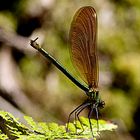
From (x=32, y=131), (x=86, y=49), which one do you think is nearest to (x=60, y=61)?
(x=86, y=49)

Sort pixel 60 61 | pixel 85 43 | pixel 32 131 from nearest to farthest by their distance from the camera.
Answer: pixel 32 131 → pixel 85 43 → pixel 60 61

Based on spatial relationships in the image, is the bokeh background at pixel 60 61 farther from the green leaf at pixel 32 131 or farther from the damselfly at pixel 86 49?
the green leaf at pixel 32 131

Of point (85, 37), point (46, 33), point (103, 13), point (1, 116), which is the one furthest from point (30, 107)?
point (1, 116)

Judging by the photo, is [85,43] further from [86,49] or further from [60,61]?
[60,61]

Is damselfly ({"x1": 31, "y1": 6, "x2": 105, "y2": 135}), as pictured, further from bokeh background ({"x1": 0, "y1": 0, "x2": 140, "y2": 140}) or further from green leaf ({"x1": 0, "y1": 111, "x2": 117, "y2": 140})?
bokeh background ({"x1": 0, "y1": 0, "x2": 140, "y2": 140})

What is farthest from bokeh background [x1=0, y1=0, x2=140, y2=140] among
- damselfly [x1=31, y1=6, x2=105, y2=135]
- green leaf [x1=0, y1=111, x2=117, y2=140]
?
green leaf [x1=0, y1=111, x2=117, y2=140]

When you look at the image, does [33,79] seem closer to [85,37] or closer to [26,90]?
[26,90]
